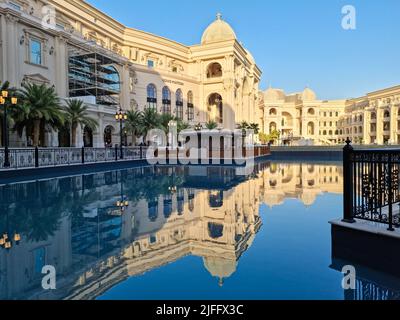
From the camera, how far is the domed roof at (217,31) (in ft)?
205

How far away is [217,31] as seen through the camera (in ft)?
206

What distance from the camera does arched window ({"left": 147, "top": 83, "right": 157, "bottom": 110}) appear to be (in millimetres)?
49275

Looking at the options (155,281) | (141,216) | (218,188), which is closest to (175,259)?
(155,281)

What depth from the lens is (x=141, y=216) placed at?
23.5 ft

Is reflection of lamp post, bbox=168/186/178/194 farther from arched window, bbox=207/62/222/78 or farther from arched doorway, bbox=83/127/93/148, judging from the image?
arched window, bbox=207/62/222/78

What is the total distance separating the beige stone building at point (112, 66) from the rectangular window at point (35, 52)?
0.30 ft

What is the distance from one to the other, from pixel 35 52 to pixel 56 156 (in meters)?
15.9

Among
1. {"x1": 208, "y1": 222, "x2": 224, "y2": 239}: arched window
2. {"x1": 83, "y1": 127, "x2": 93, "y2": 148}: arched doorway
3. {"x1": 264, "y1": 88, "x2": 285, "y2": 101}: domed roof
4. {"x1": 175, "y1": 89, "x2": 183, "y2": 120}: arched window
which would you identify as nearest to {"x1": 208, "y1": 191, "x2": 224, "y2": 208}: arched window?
{"x1": 208, "y1": 222, "x2": 224, "y2": 239}: arched window

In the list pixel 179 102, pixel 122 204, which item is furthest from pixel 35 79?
pixel 179 102

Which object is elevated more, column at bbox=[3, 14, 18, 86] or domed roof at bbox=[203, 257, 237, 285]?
column at bbox=[3, 14, 18, 86]

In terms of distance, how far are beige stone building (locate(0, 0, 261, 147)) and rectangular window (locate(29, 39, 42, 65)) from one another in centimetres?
9

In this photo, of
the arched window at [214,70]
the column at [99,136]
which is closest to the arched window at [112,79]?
the column at [99,136]
